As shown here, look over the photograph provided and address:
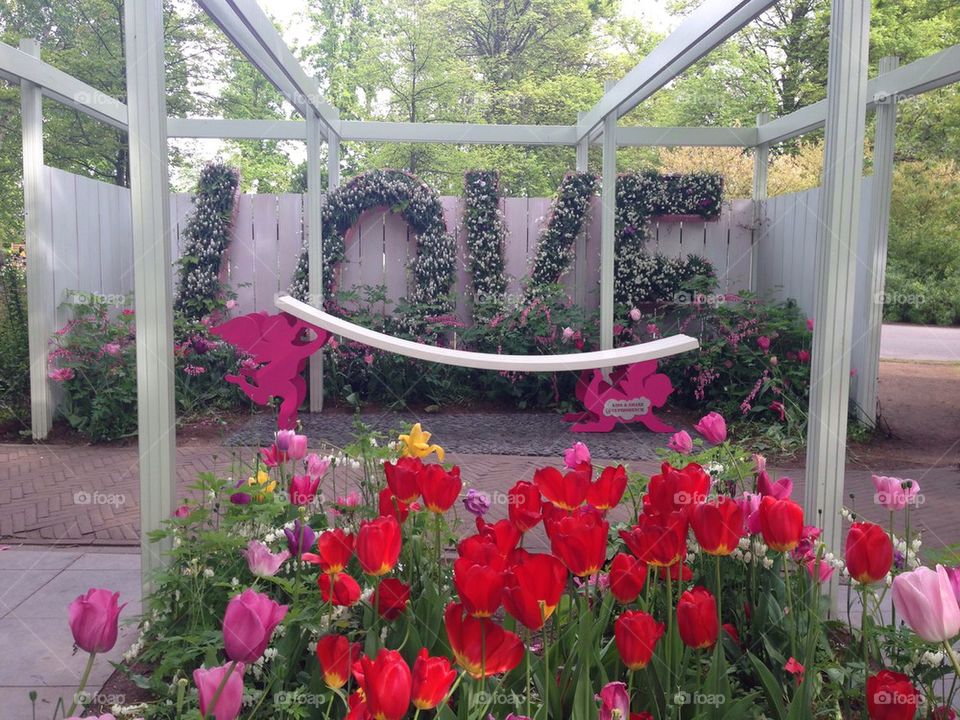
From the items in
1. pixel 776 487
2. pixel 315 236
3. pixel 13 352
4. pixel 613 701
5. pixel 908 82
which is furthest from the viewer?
pixel 315 236

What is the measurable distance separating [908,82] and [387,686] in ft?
19.4

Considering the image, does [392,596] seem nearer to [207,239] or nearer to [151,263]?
[151,263]

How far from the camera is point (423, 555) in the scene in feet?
7.25

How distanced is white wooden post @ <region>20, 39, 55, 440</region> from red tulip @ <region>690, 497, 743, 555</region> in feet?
18.7

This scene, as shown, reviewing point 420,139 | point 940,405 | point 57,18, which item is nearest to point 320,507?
point 420,139

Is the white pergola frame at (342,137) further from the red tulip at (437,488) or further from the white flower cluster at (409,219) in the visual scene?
the red tulip at (437,488)

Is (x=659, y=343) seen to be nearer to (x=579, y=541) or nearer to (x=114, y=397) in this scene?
(x=114, y=397)

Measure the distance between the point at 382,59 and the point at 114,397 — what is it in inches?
645

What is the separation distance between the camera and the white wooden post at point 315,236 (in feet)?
22.3

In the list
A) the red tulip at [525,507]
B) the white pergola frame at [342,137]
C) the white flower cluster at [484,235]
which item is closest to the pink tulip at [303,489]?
the red tulip at [525,507]

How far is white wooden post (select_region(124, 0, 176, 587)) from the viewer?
2424 mm

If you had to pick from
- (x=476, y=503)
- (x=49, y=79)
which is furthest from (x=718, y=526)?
(x=49, y=79)

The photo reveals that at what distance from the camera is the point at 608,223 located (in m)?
6.62

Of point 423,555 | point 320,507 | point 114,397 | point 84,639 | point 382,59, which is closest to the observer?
point 84,639
